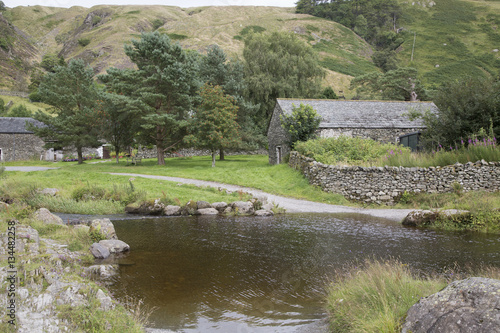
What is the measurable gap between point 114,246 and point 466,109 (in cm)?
A: 1895

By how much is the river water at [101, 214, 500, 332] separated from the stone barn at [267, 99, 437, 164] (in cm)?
1509

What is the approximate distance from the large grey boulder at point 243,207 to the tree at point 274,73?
27817 millimetres

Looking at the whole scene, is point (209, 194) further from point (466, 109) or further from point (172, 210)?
point (466, 109)

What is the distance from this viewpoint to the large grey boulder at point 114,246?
368 inches

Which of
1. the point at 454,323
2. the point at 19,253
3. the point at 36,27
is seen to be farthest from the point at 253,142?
the point at 36,27

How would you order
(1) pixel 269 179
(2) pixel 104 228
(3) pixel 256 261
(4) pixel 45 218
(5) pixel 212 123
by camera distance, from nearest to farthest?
(3) pixel 256 261, (2) pixel 104 228, (4) pixel 45 218, (1) pixel 269 179, (5) pixel 212 123

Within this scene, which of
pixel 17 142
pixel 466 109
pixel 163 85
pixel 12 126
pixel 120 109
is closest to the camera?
pixel 466 109

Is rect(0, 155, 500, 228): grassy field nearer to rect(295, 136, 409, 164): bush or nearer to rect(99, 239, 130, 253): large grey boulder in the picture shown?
rect(295, 136, 409, 164): bush

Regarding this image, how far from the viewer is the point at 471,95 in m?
18.0

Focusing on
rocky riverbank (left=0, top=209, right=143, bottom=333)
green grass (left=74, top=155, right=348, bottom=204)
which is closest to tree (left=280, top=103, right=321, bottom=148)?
green grass (left=74, top=155, right=348, bottom=204)

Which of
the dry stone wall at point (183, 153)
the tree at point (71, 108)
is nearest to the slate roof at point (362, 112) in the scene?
the dry stone wall at point (183, 153)

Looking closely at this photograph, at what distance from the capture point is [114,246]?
9.42 metres

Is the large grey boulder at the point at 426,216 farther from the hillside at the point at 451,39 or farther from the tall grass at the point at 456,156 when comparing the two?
the hillside at the point at 451,39

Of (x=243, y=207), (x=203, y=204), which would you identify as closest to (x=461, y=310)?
(x=243, y=207)
